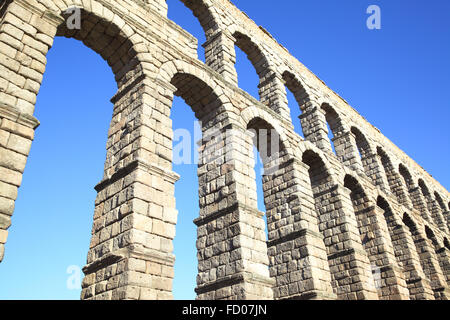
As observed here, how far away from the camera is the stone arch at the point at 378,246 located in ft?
39.2

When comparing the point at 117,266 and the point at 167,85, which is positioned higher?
the point at 167,85

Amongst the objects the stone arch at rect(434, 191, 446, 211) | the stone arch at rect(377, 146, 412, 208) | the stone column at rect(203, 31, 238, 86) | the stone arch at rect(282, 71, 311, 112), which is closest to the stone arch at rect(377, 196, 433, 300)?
the stone arch at rect(377, 146, 412, 208)

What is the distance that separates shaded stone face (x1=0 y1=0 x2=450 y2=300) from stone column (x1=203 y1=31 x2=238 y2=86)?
0.05 metres

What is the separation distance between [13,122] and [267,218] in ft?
23.3

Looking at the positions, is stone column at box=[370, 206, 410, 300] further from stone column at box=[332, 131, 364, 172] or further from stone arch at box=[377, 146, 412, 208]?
stone arch at box=[377, 146, 412, 208]

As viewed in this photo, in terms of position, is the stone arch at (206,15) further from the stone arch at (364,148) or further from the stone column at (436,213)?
the stone column at (436,213)

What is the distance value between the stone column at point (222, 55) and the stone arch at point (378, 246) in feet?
19.7

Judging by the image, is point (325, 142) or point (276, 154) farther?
point (325, 142)

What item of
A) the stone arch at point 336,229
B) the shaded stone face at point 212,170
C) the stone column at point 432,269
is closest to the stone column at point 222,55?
the shaded stone face at point 212,170
